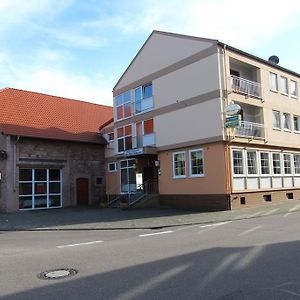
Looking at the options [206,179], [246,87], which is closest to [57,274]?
[206,179]

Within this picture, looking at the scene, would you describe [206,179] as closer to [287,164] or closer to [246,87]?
[246,87]

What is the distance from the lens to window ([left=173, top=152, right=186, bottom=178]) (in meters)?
25.9

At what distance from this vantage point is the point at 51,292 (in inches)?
254

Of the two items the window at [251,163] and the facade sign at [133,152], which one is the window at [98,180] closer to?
the facade sign at [133,152]

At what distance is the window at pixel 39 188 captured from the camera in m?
28.7

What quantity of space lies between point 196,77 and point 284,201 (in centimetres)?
948

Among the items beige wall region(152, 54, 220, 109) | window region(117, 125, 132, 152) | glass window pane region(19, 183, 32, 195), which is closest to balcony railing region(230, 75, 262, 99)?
beige wall region(152, 54, 220, 109)

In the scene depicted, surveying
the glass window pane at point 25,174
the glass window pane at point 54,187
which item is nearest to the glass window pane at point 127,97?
the glass window pane at point 54,187

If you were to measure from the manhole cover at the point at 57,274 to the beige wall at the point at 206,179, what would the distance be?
1591 centimetres

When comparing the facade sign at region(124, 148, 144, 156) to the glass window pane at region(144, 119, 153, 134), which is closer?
the facade sign at region(124, 148, 144, 156)

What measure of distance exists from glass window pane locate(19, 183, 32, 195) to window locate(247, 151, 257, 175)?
14519mm

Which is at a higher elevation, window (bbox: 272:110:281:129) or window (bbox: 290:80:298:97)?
window (bbox: 290:80:298:97)

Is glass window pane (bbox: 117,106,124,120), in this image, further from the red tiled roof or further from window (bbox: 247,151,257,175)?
window (bbox: 247,151,257,175)

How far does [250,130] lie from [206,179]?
4.18 meters
